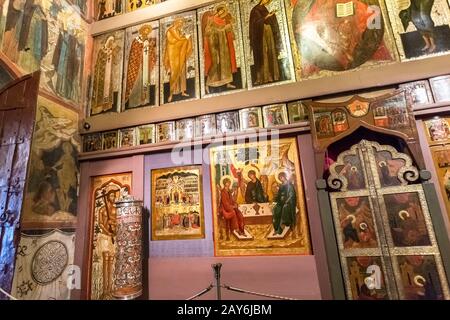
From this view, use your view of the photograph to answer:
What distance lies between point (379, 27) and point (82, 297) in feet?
19.6

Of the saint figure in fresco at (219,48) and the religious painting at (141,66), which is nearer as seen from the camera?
the saint figure in fresco at (219,48)

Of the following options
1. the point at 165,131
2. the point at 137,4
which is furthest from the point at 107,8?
the point at 165,131

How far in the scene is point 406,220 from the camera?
2953mm

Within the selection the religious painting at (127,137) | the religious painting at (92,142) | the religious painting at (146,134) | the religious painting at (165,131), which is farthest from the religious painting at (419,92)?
the religious painting at (92,142)

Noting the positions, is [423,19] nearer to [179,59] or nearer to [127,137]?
[179,59]

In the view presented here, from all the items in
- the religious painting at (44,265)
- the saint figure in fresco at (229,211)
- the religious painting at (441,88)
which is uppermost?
the religious painting at (441,88)

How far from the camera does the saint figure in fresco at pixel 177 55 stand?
450 centimetres

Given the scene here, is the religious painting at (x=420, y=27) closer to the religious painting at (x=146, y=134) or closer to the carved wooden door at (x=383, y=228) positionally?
the carved wooden door at (x=383, y=228)

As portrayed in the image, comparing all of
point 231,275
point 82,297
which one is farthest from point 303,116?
point 82,297

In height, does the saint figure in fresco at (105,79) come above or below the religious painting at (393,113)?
above

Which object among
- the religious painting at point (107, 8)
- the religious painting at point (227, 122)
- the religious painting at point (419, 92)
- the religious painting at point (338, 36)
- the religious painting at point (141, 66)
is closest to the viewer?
the religious painting at point (419, 92)

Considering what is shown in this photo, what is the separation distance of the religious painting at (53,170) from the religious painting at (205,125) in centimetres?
220

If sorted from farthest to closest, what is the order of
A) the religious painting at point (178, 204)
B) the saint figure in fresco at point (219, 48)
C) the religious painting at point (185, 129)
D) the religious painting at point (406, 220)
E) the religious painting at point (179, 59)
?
the religious painting at point (179, 59), the saint figure in fresco at point (219, 48), the religious painting at point (185, 129), the religious painting at point (178, 204), the religious painting at point (406, 220)

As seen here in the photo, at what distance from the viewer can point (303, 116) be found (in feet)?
12.3
